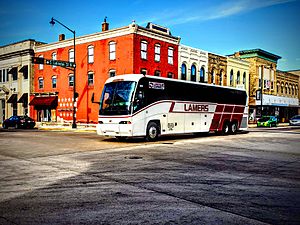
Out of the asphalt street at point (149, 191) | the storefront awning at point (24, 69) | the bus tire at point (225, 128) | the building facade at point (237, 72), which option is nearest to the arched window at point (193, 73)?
the building facade at point (237, 72)

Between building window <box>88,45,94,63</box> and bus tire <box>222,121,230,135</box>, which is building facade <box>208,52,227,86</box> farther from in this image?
bus tire <box>222,121,230,135</box>

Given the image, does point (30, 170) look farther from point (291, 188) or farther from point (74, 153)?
point (291, 188)

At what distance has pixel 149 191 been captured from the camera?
18.5 ft

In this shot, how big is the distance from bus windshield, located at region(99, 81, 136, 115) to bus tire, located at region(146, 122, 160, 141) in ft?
5.97

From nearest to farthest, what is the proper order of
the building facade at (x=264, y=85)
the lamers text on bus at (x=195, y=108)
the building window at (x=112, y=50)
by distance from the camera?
1. the lamers text on bus at (x=195, y=108)
2. the building window at (x=112, y=50)
3. the building facade at (x=264, y=85)

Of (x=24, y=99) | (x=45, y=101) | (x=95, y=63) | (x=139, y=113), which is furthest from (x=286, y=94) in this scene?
(x=139, y=113)

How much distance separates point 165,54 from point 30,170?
27.5m

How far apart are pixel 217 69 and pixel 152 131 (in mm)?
27402

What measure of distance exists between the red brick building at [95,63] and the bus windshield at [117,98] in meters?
14.2

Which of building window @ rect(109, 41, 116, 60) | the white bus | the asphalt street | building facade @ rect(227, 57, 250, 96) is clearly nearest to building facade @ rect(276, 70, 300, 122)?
building facade @ rect(227, 57, 250, 96)

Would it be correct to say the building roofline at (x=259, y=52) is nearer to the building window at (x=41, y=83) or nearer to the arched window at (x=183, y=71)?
the arched window at (x=183, y=71)

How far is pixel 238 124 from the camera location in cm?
2320

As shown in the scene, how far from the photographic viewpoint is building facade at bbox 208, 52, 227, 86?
129 ft

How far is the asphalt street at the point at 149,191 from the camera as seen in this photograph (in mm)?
4270
